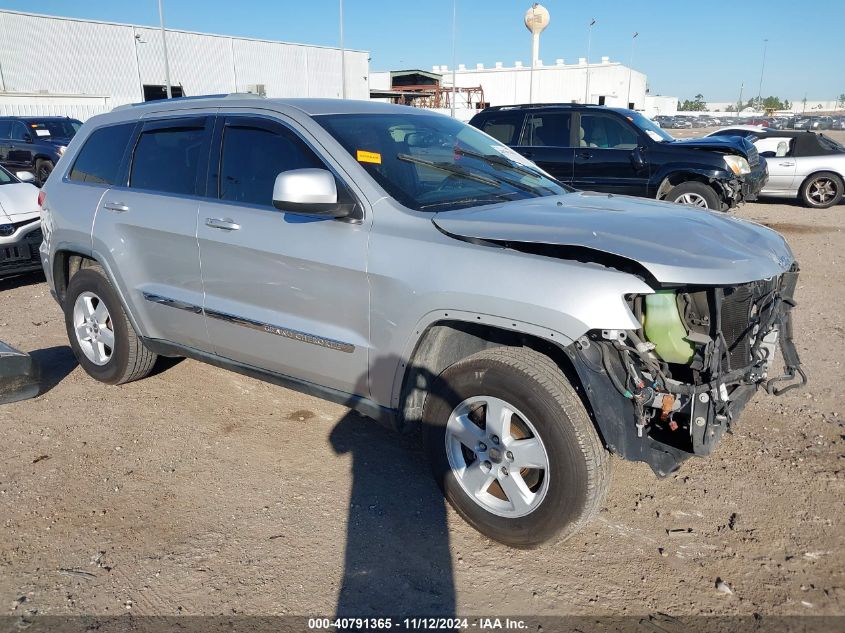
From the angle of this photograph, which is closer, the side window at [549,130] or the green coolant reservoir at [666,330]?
the green coolant reservoir at [666,330]

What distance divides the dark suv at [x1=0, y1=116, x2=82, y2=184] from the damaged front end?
1659 centimetres

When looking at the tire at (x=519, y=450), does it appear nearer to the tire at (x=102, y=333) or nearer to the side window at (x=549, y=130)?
the tire at (x=102, y=333)

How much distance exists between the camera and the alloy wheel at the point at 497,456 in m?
2.87

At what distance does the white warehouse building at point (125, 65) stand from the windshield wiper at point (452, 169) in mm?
29389

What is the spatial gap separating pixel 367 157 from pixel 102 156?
91.0 inches

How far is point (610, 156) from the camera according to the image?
1036cm

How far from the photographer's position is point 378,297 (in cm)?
319

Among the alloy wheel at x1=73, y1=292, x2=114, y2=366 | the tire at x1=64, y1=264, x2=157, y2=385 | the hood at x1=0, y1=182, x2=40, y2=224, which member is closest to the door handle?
the tire at x1=64, y1=264, x2=157, y2=385

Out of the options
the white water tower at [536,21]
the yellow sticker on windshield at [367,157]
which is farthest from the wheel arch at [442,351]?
the white water tower at [536,21]

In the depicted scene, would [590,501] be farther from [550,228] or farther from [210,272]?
[210,272]

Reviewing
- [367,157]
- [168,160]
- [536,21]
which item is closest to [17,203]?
[168,160]

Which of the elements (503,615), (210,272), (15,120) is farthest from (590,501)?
(15,120)

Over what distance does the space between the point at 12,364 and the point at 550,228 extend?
11.5 feet

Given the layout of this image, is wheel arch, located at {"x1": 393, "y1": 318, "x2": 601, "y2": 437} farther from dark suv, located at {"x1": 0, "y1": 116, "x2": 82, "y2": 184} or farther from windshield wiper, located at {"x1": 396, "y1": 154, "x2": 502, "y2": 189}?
dark suv, located at {"x1": 0, "y1": 116, "x2": 82, "y2": 184}
